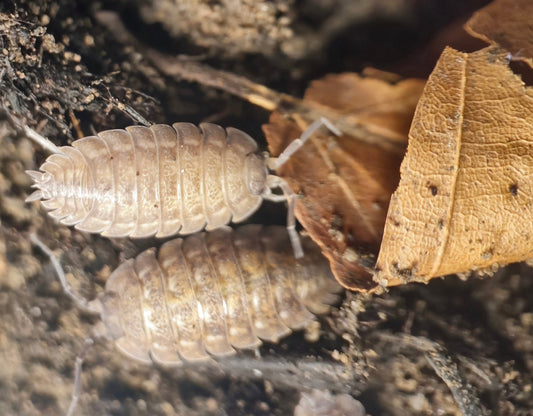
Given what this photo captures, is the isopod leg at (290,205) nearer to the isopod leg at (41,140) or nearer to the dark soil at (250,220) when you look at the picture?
the dark soil at (250,220)

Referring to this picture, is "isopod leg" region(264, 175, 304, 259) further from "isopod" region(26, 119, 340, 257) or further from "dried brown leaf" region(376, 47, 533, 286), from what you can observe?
"dried brown leaf" region(376, 47, 533, 286)

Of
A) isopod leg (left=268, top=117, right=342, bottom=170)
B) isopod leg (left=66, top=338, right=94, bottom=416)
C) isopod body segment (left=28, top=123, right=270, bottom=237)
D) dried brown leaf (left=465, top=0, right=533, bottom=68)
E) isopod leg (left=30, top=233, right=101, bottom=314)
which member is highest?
dried brown leaf (left=465, top=0, right=533, bottom=68)

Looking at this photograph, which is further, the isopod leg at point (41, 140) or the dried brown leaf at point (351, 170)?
the isopod leg at point (41, 140)

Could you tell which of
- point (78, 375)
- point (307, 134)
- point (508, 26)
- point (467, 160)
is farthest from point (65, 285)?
point (508, 26)

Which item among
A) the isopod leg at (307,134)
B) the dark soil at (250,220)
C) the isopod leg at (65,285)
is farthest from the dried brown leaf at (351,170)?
the isopod leg at (65,285)

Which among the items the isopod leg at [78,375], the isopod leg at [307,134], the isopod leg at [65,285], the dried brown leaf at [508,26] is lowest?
the isopod leg at [78,375]

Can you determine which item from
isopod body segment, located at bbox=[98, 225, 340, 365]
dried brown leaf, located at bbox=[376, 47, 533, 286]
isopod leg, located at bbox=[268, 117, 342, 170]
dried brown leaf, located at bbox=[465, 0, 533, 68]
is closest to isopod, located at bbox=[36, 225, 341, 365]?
isopod body segment, located at bbox=[98, 225, 340, 365]

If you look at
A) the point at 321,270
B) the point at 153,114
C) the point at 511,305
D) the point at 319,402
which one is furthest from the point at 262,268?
the point at 511,305
